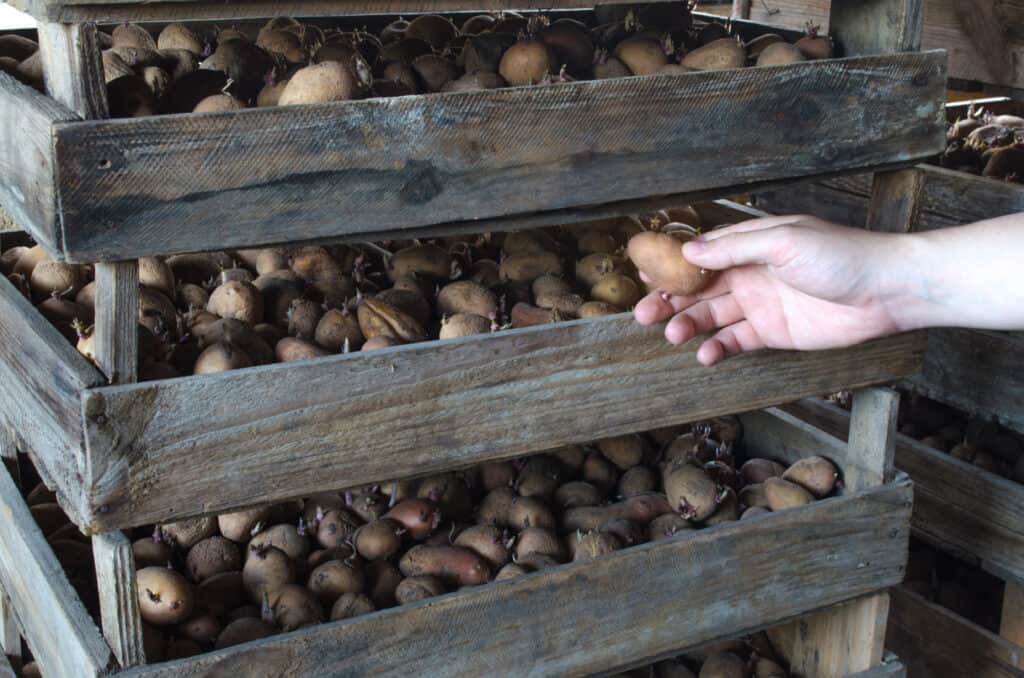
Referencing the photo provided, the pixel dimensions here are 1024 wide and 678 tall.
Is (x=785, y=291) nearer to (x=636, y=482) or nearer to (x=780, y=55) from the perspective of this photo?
(x=780, y=55)

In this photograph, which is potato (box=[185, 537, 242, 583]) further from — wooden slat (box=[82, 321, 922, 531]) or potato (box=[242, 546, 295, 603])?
wooden slat (box=[82, 321, 922, 531])

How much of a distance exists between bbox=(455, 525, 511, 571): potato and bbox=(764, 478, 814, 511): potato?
623 mm

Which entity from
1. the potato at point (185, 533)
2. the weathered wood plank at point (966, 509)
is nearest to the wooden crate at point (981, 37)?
the weathered wood plank at point (966, 509)

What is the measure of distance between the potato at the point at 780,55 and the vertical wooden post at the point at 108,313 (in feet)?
4.52

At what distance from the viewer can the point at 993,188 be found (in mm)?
3383

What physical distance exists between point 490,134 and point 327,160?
0.29m

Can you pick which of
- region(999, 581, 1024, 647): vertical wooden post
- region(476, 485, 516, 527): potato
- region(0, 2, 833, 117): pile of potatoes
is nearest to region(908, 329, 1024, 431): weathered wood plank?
region(999, 581, 1024, 647): vertical wooden post

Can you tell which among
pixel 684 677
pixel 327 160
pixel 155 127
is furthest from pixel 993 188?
pixel 155 127

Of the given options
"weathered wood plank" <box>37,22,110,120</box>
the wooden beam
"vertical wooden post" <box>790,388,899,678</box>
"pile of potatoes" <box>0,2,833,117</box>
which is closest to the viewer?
"weathered wood plank" <box>37,22,110,120</box>

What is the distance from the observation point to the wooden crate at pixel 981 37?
416 centimetres

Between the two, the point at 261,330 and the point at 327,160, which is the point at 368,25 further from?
the point at 327,160

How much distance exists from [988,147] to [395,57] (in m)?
2.43

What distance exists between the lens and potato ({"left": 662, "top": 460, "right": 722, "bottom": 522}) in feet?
8.41

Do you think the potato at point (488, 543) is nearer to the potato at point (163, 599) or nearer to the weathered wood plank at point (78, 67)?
the potato at point (163, 599)
